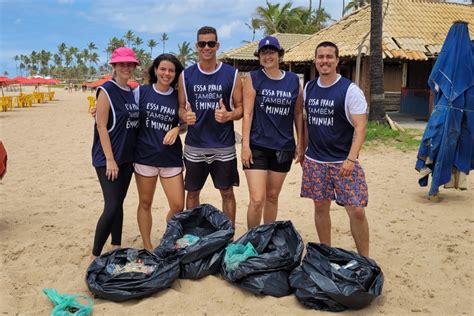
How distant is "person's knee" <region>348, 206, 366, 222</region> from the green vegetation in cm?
630

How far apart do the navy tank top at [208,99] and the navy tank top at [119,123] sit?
461 mm

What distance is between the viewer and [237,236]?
445cm

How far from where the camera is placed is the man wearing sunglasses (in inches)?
138

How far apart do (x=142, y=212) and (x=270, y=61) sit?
1.69m

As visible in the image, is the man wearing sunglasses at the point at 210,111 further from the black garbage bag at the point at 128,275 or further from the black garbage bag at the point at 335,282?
the black garbage bag at the point at 335,282

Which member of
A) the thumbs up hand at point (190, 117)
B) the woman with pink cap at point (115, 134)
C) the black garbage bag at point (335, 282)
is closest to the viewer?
the black garbage bag at point (335, 282)

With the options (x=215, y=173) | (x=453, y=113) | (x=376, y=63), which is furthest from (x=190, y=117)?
(x=376, y=63)

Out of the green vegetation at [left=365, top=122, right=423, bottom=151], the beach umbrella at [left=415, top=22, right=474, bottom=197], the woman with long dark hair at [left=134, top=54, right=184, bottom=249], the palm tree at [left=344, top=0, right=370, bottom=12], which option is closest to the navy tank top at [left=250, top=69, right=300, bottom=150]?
the woman with long dark hair at [left=134, top=54, right=184, bottom=249]

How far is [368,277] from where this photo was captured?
2.95m

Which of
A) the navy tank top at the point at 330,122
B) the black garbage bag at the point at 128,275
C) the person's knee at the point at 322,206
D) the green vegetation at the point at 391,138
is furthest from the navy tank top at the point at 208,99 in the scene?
the green vegetation at the point at 391,138

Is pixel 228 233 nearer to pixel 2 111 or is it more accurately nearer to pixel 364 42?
pixel 364 42

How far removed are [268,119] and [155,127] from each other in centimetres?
93

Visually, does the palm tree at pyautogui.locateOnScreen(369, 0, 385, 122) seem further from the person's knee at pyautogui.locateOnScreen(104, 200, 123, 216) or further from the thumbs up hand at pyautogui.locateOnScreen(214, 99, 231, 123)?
the person's knee at pyautogui.locateOnScreen(104, 200, 123, 216)

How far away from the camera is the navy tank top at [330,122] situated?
10.8ft
